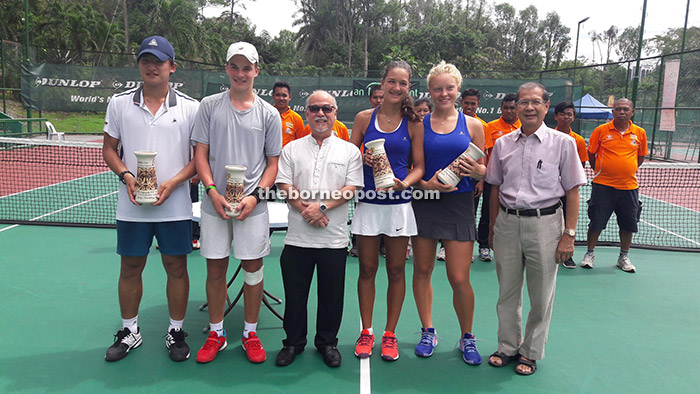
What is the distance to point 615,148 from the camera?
5.88 meters

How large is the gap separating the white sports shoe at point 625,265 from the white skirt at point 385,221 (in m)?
3.87

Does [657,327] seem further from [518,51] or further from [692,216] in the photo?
[518,51]

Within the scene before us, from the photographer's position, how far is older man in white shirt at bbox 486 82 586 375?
3.44 m

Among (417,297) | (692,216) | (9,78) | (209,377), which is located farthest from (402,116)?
(9,78)

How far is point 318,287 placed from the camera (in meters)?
3.66

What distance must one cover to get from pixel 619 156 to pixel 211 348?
16.4 feet

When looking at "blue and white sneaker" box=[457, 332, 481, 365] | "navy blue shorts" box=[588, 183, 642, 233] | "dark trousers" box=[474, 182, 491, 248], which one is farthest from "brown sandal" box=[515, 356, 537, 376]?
"navy blue shorts" box=[588, 183, 642, 233]

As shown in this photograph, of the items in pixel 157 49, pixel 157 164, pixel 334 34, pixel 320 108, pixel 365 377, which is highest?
pixel 334 34

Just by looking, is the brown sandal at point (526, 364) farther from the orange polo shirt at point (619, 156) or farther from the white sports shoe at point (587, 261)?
the orange polo shirt at point (619, 156)

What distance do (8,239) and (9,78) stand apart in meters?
21.7

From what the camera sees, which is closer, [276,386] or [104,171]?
[276,386]

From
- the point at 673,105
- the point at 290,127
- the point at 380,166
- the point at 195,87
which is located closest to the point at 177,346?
the point at 380,166

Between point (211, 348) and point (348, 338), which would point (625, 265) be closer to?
point (348, 338)

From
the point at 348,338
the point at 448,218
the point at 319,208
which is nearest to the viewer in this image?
the point at 319,208
